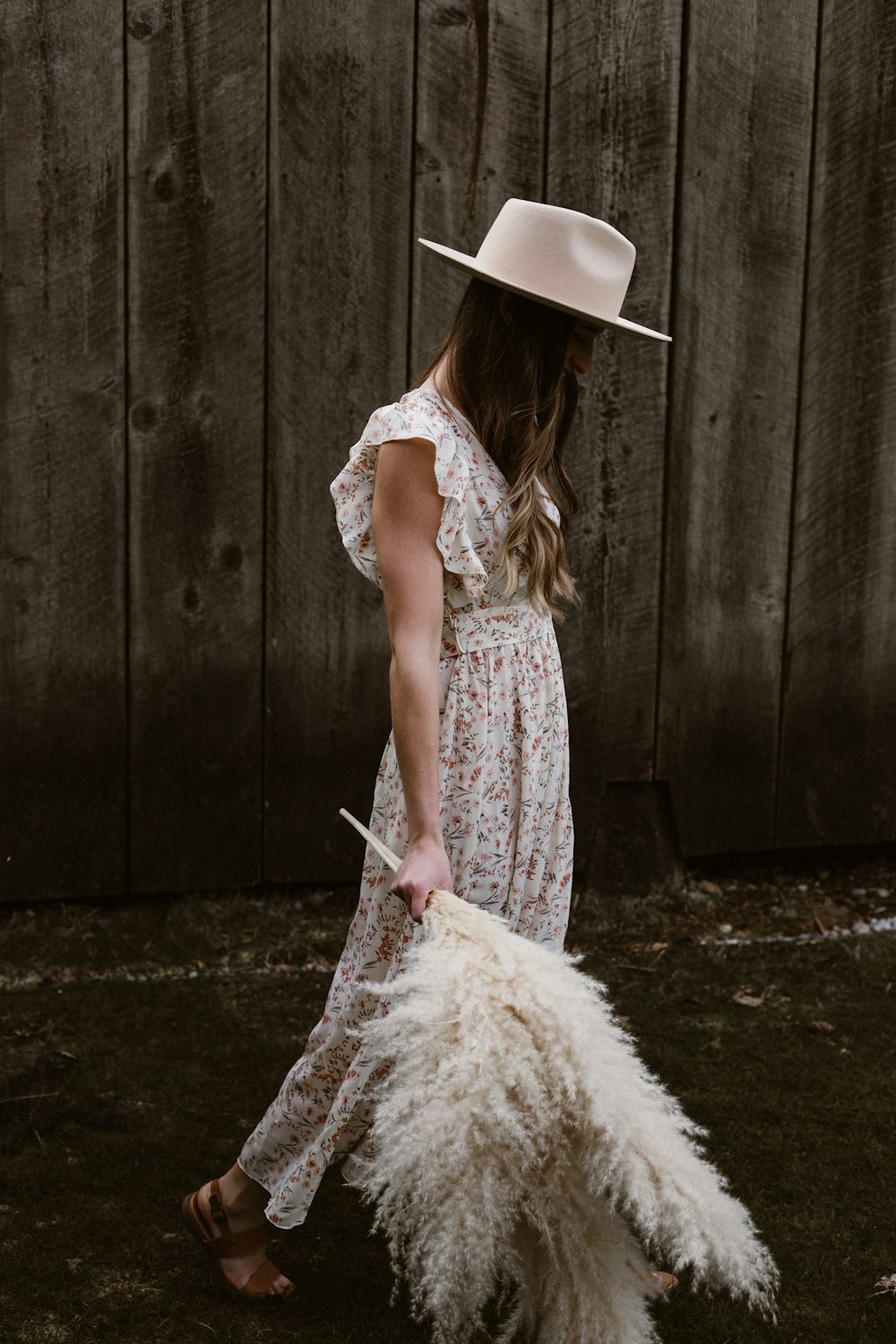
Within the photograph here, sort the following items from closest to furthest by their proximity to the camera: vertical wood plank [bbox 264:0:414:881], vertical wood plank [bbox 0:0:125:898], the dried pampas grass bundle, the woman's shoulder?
1. the dried pampas grass bundle
2. the woman's shoulder
3. vertical wood plank [bbox 0:0:125:898]
4. vertical wood plank [bbox 264:0:414:881]

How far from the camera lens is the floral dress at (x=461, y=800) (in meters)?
1.99

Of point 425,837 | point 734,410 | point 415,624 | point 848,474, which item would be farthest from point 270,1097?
point 848,474

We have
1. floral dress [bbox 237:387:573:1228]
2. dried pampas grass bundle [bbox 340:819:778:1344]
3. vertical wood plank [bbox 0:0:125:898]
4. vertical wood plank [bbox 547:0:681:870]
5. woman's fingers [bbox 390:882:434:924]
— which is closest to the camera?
dried pampas grass bundle [bbox 340:819:778:1344]

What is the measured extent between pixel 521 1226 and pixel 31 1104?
4.49ft

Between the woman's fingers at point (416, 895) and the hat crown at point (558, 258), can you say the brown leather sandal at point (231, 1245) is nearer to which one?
the woman's fingers at point (416, 895)

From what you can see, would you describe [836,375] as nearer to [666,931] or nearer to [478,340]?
[666,931]

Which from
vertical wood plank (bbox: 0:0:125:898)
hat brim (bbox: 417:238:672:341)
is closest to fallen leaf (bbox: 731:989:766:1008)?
vertical wood plank (bbox: 0:0:125:898)

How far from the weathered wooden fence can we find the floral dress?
1.35 metres

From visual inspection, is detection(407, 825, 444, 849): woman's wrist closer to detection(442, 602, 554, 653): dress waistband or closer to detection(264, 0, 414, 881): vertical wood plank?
detection(442, 602, 554, 653): dress waistband

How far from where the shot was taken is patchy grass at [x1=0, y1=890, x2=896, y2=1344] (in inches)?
82.3

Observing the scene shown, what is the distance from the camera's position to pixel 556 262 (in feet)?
6.48

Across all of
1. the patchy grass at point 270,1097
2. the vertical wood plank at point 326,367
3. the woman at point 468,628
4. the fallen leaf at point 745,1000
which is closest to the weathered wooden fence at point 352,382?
the vertical wood plank at point 326,367

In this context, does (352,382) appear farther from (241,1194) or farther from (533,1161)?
(533,1161)

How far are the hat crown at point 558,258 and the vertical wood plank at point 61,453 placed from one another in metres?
1.44
